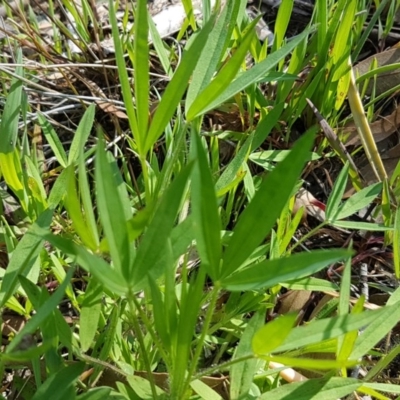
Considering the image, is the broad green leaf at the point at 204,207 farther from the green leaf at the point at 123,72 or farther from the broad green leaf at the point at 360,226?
the broad green leaf at the point at 360,226

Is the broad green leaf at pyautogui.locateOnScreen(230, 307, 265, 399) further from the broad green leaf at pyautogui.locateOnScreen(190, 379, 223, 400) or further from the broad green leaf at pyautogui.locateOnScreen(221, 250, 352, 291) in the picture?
the broad green leaf at pyautogui.locateOnScreen(221, 250, 352, 291)

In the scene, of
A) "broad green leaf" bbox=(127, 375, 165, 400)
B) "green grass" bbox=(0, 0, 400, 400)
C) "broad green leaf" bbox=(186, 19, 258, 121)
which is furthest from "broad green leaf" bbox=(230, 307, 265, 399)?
"broad green leaf" bbox=(186, 19, 258, 121)

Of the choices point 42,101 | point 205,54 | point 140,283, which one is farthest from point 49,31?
point 140,283

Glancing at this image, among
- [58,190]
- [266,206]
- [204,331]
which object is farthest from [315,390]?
[58,190]

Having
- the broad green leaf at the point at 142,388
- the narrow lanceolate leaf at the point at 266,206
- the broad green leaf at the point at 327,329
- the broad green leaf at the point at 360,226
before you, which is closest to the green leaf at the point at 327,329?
the broad green leaf at the point at 327,329

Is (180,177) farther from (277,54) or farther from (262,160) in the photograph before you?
(262,160)

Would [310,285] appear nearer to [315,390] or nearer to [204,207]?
[315,390]
